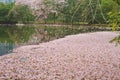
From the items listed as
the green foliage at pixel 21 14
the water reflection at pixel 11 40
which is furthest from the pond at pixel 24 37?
the green foliage at pixel 21 14

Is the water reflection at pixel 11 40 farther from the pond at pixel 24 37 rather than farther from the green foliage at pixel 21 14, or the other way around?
the green foliage at pixel 21 14

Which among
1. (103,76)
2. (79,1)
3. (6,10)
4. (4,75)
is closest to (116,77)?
(103,76)

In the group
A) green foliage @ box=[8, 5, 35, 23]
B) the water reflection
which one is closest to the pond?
the water reflection

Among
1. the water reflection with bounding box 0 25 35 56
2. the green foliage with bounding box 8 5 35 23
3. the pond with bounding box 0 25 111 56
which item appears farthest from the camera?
the green foliage with bounding box 8 5 35 23

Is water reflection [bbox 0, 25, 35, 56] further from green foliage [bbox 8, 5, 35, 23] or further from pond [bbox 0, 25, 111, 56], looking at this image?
green foliage [bbox 8, 5, 35, 23]

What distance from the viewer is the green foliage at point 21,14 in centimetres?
8375

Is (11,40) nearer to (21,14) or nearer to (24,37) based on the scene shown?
(24,37)

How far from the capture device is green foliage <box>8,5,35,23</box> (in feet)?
275

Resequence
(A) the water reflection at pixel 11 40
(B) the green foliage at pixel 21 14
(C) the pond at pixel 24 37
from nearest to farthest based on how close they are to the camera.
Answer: (A) the water reflection at pixel 11 40 < (C) the pond at pixel 24 37 < (B) the green foliage at pixel 21 14

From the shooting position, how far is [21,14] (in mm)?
84875

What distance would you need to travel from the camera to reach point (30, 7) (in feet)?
287

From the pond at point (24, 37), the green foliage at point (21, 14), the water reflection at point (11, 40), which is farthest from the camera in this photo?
the green foliage at point (21, 14)

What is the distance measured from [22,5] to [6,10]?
5048mm

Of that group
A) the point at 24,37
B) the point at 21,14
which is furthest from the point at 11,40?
the point at 21,14
